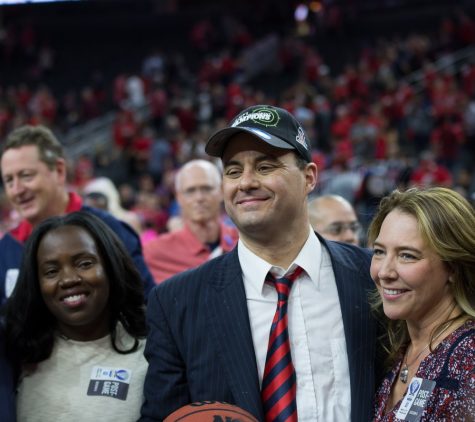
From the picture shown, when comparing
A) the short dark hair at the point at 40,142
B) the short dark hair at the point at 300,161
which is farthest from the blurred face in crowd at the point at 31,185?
the short dark hair at the point at 300,161

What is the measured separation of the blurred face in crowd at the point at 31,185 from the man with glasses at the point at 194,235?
1.27 meters

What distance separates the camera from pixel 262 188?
2.71 m

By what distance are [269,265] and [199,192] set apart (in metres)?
2.79

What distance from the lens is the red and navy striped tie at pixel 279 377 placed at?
2.57 metres

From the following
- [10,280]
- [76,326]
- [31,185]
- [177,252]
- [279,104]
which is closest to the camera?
[76,326]

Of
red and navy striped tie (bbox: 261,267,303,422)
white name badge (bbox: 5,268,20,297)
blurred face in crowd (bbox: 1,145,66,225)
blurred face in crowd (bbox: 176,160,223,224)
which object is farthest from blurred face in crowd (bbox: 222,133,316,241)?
blurred face in crowd (bbox: 176,160,223,224)

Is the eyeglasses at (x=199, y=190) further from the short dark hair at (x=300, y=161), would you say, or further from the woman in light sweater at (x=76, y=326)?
Result: the short dark hair at (x=300, y=161)

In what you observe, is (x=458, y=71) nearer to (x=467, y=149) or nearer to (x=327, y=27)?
(x=467, y=149)

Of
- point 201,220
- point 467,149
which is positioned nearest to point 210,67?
point 467,149

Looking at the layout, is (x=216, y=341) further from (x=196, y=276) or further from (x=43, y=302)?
(x=43, y=302)

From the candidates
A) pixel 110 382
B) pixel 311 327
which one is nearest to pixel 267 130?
pixel 311 327

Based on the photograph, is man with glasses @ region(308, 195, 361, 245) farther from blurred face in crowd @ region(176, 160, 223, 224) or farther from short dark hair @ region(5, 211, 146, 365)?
short dark hair @ region(5, 211, 146, 365)

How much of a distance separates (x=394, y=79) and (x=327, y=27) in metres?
5.39

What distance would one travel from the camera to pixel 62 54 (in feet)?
84.1
